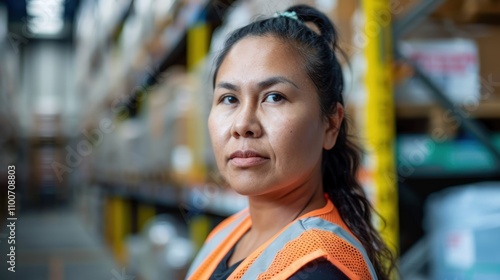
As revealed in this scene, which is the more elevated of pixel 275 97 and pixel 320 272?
pixel 275 97

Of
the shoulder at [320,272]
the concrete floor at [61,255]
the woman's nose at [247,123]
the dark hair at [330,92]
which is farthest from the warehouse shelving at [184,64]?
the shoulder at [320,272]

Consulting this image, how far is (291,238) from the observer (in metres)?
0.74

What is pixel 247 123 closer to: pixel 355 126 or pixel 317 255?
pixel 317 255

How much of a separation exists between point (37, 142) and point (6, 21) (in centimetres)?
865

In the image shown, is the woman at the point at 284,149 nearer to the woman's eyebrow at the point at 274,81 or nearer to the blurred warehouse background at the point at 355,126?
the woman's eyebrow at the point at 274,81

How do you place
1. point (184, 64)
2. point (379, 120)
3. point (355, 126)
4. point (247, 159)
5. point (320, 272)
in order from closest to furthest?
→ point (320, 272), point (247, 159), point (379, 120), point (355, 126), point (184, 64)

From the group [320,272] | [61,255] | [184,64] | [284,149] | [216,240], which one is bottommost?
[61,255]

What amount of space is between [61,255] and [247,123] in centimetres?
592

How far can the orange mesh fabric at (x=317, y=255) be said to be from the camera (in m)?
0.68

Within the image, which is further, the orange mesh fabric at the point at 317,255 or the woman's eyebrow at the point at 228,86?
the woman's eyebrow at the point at 228,86

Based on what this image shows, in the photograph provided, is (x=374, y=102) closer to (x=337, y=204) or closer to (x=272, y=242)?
(x=337, y=204)

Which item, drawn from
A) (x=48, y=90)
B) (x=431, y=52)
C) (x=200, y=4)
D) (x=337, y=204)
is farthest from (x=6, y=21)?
(x=48, y=90)

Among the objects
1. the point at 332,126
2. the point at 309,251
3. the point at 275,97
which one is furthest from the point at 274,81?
the point at 309,251

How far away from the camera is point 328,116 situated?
84cm
